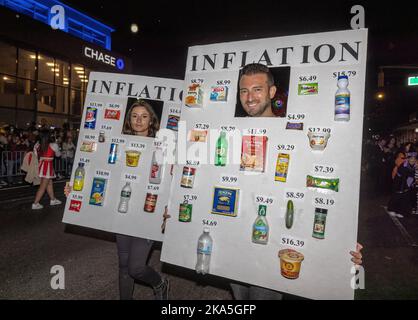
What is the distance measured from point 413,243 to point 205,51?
6520 millimetres

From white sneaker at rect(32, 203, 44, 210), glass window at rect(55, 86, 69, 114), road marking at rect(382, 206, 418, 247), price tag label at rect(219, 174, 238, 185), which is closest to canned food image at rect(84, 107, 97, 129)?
price tag label at rect(219, 174, 238, 185)

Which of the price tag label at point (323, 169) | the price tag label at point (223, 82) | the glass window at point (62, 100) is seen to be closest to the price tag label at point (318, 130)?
the price tag label at point (323, 169)

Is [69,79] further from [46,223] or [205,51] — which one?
[205,51]

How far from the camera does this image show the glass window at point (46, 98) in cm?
2003

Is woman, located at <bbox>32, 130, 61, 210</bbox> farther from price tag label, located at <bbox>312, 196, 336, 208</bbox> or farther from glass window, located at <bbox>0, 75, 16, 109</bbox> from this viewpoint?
glass window, located at <bbox>0, 75, 16, 109</bbox>

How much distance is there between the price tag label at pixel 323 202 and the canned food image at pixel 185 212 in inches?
41.6

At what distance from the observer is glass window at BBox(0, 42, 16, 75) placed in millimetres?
17639

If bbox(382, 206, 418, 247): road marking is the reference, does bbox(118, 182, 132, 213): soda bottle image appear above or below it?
above

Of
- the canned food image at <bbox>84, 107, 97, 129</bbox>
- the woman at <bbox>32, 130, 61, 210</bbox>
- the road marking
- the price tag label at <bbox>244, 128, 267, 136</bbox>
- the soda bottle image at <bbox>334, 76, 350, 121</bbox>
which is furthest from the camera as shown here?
the woman at <bbox>32, 130, 61, 210</bbox>

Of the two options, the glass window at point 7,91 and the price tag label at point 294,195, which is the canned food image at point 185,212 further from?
the glass window at point 7,91

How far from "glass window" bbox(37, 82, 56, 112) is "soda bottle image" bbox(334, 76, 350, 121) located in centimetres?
2109

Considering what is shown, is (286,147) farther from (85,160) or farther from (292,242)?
(85,160)

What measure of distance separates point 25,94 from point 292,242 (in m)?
20.7

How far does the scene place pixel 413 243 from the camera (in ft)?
22.7
